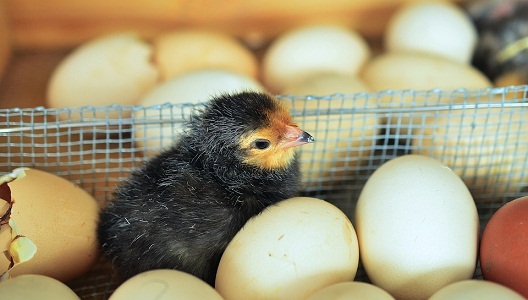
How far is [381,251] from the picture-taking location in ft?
3.14

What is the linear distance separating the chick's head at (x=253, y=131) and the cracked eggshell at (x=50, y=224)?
248 mm

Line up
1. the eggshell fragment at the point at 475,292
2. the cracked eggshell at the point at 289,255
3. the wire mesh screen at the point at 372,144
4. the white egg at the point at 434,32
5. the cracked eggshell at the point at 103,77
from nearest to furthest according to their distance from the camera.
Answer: the eggshell fragment at the point at 475,292 → the cracked eggshell at the point at 289,255 → the wire mesh screen at the point at 372,144 → the cracked eggshell at the point at 103,77 → the white egg at the point at 434,32

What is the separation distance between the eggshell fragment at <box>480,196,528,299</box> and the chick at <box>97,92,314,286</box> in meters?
0.30

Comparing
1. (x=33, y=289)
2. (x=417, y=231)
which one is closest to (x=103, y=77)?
(x=33, y=289)

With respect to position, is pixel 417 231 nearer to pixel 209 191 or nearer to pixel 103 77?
pixel 209 191

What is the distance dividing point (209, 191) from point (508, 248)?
1.49 ft

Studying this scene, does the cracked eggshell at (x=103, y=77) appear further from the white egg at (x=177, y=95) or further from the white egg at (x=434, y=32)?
the white egg at (x=434, y=32)

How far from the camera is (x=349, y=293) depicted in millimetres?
823

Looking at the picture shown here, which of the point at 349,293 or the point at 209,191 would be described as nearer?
the point at 349,293

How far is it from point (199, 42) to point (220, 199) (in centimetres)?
64

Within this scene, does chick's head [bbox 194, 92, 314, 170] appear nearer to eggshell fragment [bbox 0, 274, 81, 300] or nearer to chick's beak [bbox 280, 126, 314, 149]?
chick's beak [bbox 280, 126, 314, 149]

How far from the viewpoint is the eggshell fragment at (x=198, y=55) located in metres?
1.51

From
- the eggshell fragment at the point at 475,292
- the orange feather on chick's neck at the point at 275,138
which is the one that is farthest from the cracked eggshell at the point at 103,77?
the eggshell fragment at the point at 475,292

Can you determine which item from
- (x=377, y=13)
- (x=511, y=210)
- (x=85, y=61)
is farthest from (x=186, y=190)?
(x=377, y=13)
